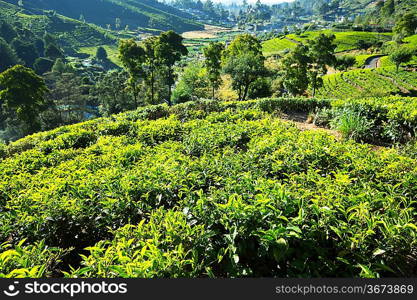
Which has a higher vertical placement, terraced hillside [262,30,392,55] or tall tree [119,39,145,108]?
terraced hillside [262,30,392,55]

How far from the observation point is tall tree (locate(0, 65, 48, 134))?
80.0 ft

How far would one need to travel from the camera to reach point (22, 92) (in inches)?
977

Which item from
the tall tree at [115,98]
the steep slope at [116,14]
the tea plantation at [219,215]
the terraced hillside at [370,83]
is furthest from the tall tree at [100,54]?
the tea plantation at [219,215]

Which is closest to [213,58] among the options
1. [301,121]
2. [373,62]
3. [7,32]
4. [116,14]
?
[301,121]

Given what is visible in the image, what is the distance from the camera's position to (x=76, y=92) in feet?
141

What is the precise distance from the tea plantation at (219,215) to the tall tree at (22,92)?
23.9 m

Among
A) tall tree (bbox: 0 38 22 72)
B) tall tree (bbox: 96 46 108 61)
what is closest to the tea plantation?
tall tree (bbox: 0 38 22 72)

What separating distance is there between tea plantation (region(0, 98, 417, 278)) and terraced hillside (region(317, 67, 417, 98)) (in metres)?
42.3

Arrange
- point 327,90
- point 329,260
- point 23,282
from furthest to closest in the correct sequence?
point 327,90
point 329,260
point 23,282

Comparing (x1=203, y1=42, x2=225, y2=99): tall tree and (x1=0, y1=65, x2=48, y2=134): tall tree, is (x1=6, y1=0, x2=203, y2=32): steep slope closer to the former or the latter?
(x1=203, y1=42, x2=225, y2=99): tall tree

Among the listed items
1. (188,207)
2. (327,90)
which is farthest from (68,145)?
(327,90)

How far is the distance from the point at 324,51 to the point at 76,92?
128 ft

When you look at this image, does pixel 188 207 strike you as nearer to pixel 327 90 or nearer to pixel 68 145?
pixel 68 145

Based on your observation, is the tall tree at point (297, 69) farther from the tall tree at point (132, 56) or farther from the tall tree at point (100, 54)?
the tall tree at point (100, 54)
